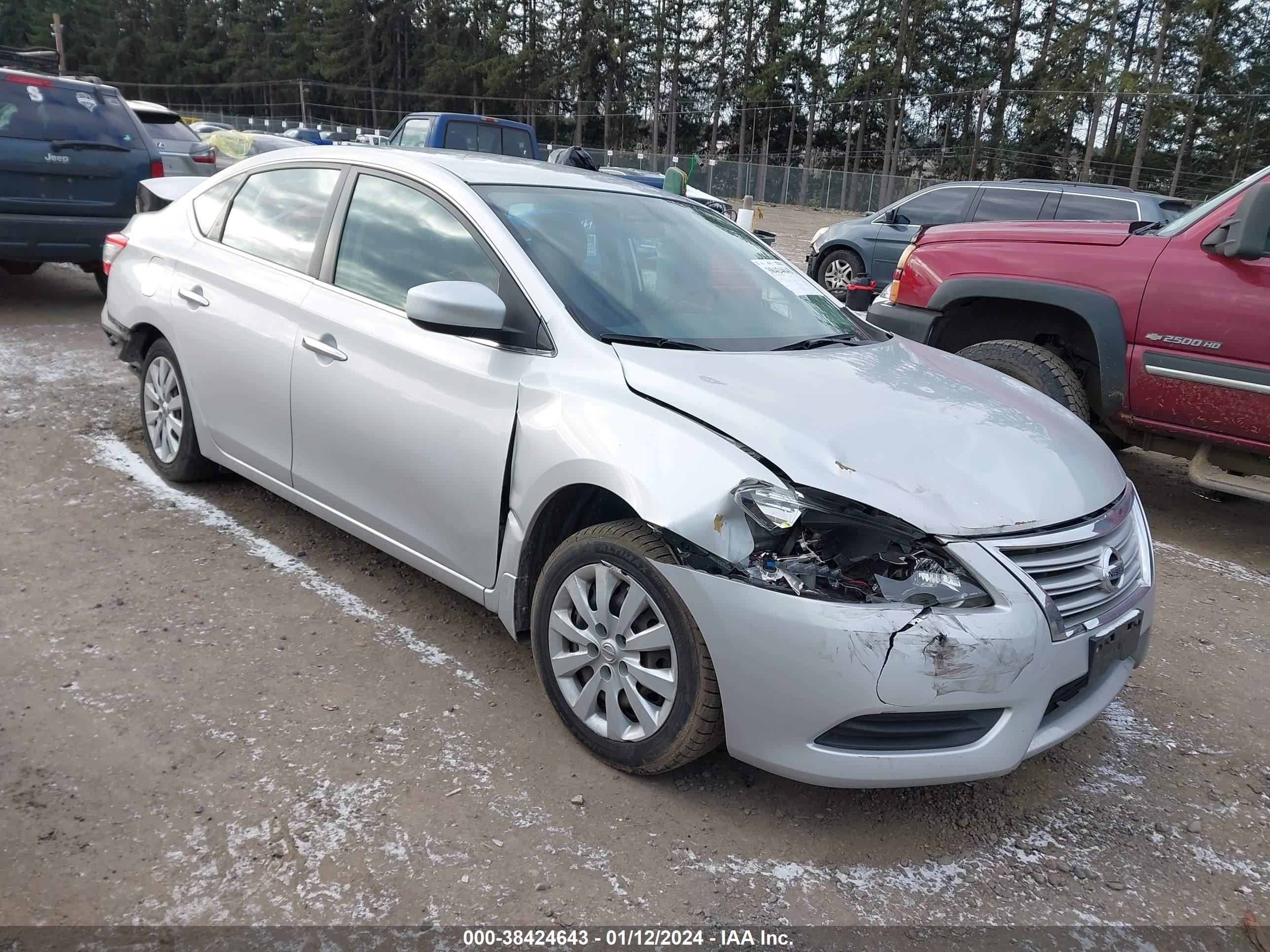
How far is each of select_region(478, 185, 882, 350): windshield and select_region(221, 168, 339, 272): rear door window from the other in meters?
0.86

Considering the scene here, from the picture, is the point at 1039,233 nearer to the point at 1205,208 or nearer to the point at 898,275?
the point at 1205,208

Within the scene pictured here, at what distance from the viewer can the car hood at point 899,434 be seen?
94.3 inches

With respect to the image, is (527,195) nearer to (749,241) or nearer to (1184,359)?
(749,241)

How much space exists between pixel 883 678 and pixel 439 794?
1.23 metres

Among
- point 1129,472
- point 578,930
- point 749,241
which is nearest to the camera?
point 578,930

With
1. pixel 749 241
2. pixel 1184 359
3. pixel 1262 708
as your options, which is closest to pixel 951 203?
pixel 1184 359

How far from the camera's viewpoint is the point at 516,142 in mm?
13555

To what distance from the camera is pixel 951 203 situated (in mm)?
11516

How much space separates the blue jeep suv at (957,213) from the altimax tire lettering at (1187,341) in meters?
4.65

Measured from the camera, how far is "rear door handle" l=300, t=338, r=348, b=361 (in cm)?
337

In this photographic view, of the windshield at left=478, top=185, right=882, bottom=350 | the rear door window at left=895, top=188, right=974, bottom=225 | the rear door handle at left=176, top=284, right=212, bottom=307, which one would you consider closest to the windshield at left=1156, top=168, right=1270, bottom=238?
the windshield at left=478, top=185, right=882, bottom=350

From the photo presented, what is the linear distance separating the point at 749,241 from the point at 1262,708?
260 cm

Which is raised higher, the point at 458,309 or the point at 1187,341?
the point at 458,309

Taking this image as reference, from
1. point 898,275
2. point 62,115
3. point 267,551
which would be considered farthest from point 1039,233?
point 62,115
